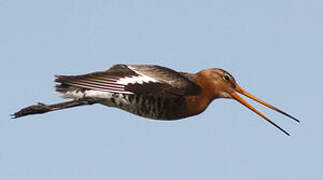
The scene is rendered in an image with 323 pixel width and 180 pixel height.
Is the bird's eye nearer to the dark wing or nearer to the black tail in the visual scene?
the dark wing

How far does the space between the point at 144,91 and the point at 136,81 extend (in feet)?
1.08

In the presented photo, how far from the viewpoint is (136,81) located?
13.6m

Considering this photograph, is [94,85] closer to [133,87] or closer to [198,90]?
[133,87]

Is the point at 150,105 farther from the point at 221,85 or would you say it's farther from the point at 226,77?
the point at 226,77

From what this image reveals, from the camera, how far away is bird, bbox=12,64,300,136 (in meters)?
13.3

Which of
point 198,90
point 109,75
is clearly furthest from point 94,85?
point 198,90

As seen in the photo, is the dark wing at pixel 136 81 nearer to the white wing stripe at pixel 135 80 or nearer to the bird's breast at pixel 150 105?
the white wing stripe at pixel 135 80

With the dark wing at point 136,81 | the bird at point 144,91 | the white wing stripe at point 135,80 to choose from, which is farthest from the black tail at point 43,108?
the white wing stripe at point 135,80

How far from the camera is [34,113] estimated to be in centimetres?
1508

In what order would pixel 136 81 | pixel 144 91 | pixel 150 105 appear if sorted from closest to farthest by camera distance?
pixel 144 91, pixel 136 81, pixel 150 105

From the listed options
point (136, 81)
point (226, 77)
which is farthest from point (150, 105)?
point (226, 77)

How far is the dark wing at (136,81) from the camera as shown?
43.4 ft

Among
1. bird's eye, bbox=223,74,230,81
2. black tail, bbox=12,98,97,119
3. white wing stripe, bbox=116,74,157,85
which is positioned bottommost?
black tail, bbox=12,98,97,119

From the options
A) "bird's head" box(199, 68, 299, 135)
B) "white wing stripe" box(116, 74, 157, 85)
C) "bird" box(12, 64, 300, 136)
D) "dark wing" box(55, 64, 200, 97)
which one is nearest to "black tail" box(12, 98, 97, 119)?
"bird" box(12, 64, 300, 136)
